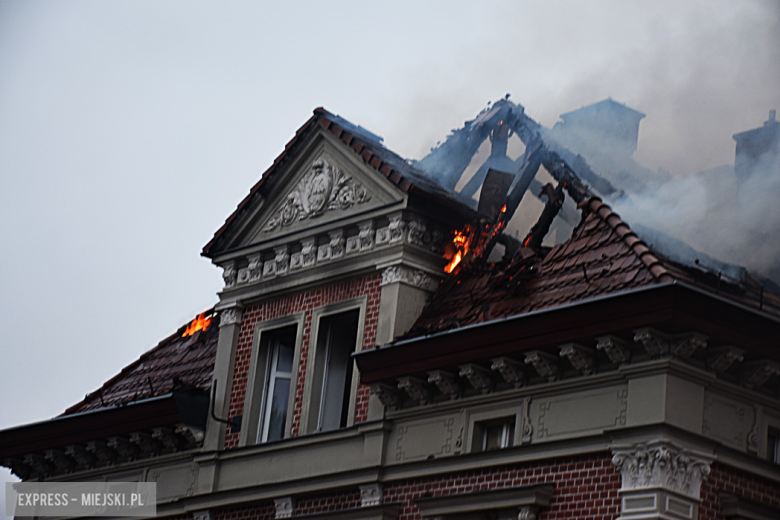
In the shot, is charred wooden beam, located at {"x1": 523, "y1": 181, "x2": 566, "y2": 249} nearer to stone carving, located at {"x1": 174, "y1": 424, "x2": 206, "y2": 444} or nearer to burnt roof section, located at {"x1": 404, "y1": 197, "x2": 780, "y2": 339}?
burnt roof section, located at {"x1": 404, "y1": 197, "x2": 780, "y2": 339}

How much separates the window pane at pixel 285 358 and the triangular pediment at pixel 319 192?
1.82 m

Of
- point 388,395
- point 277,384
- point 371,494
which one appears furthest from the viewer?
point 277,384

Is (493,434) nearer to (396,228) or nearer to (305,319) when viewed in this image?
(396,228)

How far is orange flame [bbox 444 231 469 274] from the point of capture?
17.7 m

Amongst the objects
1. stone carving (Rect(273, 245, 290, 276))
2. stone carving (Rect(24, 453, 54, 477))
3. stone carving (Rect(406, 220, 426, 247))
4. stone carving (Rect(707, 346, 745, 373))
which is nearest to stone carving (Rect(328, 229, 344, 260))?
stone carving (Rect(273, 245, 290, 276))

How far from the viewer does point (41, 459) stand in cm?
2169

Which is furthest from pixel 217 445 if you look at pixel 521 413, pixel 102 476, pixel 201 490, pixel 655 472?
pixel 655 472

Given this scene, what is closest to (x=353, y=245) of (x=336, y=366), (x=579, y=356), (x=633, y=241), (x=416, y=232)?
(x=416, y=232)

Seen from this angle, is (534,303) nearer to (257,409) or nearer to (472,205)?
(472,205)

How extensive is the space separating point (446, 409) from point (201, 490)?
5.07 metres

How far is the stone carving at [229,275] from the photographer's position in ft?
65.2

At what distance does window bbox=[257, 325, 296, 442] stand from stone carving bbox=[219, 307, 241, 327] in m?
0.76

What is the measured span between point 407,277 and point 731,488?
231 inches

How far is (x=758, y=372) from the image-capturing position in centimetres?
1351
